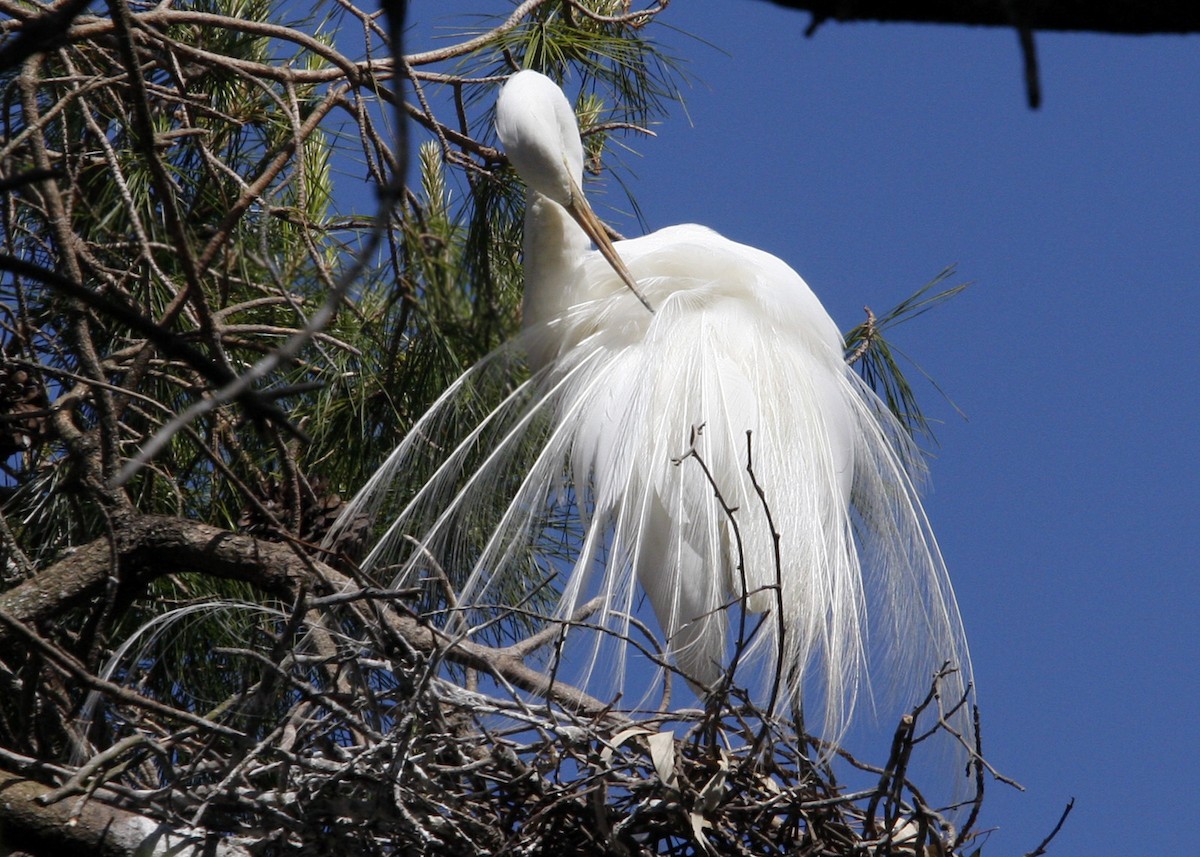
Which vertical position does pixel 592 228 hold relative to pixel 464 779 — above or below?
above

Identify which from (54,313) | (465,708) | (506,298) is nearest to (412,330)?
(506,298)

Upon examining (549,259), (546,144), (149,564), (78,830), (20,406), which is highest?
(546,144)

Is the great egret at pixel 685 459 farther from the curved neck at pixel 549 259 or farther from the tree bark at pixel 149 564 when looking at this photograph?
the tree bark at pixel 149 564

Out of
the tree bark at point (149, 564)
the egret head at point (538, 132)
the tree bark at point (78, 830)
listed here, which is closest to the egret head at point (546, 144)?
the egret head at point (538, 132)

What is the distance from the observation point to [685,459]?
6.83 feet

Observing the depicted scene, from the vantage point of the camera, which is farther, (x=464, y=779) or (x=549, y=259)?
(x=549, y=259)

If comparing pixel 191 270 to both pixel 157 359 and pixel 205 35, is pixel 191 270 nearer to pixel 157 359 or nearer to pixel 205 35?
pixel 157 359

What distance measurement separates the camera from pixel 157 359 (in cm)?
218

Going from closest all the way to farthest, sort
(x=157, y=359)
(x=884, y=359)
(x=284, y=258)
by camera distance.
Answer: (x=157, y=359) < (x=284, y=258) < (x=884, y=359)

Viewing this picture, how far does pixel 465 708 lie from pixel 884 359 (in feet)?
4.97

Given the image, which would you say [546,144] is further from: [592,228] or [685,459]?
[685,459]

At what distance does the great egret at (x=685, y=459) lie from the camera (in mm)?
2158

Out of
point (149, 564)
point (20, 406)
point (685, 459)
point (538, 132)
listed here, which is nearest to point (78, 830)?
point (149, 564)

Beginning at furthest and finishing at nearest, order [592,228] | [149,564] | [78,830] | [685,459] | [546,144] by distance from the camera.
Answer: [592,228] → [546,144] → [685,459] → [149,564] → [78,830]
